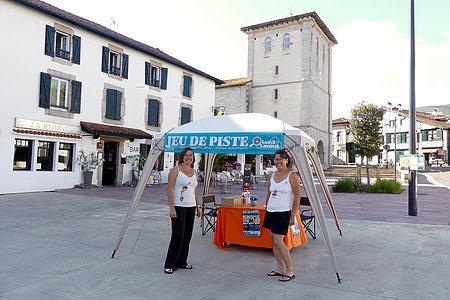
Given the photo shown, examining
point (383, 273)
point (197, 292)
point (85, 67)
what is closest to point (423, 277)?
point (383, 273)

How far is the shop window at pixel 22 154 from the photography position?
48.5 ft

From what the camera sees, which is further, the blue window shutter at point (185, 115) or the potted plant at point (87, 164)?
the blue window shutter at point (185, 115)

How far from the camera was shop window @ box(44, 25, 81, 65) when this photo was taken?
15.8 meters

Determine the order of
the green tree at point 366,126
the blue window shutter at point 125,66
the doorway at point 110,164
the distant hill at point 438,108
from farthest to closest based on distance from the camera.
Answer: the distant hill at point 438,108 < the green tree at point 366,126 < the blue window shutter at point 125,66 < the doorway at point 110,164

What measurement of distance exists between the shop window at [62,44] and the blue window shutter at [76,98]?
42.4 inches

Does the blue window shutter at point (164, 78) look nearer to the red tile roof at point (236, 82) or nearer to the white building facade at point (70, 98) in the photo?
the white building facade at point (70, 98)

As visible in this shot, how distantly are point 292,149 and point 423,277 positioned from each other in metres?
2.39

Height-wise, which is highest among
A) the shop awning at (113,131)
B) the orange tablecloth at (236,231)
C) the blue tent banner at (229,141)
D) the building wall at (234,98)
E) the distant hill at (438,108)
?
the distant hill at (438,108)

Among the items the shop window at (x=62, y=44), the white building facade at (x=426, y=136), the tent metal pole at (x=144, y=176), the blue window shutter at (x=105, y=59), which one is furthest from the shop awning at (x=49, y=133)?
the white building facade at (x=426, y=136)

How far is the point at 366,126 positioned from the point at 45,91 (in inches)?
1035

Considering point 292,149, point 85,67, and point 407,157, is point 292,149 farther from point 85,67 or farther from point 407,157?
point 85,67

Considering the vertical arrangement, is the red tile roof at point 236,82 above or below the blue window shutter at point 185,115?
above

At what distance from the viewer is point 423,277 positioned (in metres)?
4.79

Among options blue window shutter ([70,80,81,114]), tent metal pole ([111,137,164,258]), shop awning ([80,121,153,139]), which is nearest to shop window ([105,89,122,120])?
shop awning ([80,121,153,139])
